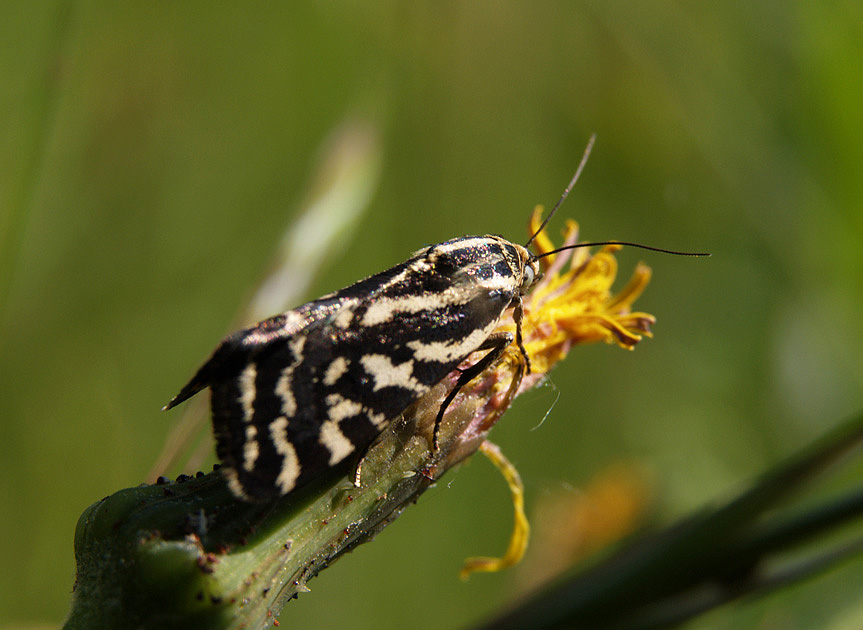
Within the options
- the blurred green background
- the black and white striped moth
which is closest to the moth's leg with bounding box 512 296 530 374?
the black and white striped moth

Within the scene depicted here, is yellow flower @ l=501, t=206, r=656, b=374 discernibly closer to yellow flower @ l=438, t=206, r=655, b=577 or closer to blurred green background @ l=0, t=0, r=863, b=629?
yellow flower @ l=438, t=206, r=655, b=577

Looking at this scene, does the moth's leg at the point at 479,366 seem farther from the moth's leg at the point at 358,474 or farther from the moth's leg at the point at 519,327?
the moth's leg at the point at 358,474

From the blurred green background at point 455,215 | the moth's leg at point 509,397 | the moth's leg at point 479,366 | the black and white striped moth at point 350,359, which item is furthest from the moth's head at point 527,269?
the blurred green background at point 455,215

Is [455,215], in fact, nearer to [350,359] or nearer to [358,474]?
[350,359]

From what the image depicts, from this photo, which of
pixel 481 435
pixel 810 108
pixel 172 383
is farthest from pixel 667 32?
pixel 172 383

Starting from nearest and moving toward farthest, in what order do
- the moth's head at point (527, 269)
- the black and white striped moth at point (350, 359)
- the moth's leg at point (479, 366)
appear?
the black and white striped moth at point (350, 359) → the moth's leg at point (479, 366) → the moth's head at point (527, 269)

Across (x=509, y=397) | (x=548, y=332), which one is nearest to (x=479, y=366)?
(x=509, y=397)

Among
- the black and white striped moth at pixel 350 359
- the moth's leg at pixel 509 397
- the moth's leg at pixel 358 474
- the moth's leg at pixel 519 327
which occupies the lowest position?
the moth's leg at pixel 509 397

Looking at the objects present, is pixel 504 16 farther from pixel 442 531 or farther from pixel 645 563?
pixel 645 563
